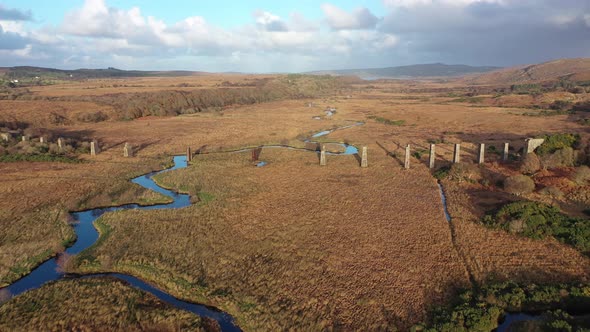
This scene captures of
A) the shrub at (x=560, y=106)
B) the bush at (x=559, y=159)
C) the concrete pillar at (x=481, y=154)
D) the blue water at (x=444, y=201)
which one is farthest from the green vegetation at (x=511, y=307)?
the shrub at (x=560, y=106)

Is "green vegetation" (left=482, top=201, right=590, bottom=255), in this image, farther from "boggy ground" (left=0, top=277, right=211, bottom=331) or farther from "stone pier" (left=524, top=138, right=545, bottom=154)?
"boggy ground" (left=0, top=277, right=211, bottom=331)

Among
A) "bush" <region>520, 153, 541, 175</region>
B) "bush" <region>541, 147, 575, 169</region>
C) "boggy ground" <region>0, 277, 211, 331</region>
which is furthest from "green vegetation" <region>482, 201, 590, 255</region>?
"boggy ground" <region>0, 277, 211, 331</region>

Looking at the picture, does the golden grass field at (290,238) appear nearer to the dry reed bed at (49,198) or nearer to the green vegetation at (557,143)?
the dry reed bed at (49,198)

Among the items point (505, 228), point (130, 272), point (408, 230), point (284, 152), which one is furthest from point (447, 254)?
point (284, 152)

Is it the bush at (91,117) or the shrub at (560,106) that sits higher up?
the shrub at (560,106)

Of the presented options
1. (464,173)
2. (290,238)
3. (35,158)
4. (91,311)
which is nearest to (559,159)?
(464,173)

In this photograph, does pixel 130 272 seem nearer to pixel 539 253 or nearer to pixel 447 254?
pixel 447 254
